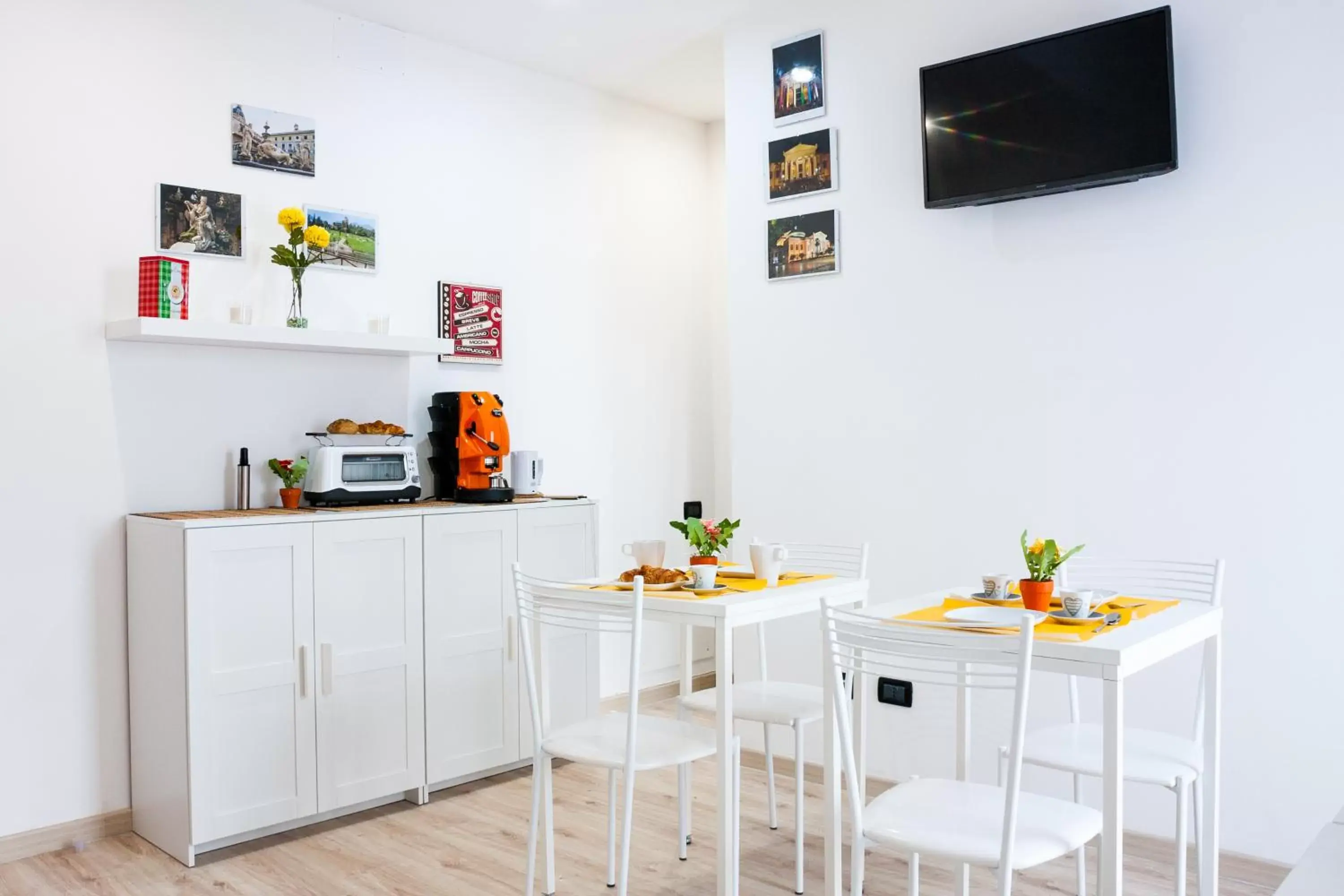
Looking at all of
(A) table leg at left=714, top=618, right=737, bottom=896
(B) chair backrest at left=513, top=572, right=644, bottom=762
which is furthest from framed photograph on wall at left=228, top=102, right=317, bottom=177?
(A) table leg at left=714, top=618, right=737, bottom=896

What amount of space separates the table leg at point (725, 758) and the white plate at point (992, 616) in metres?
0.50

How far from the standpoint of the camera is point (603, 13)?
3973mm

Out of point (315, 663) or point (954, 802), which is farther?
point (315, 663)

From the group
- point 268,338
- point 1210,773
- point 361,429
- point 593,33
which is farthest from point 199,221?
point 1210,773

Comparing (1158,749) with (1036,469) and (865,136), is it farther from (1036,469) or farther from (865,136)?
(865,136)

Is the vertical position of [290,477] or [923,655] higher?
[290,477]

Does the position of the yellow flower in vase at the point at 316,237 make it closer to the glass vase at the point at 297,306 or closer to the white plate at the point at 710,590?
the glass vase at the point at 297,306

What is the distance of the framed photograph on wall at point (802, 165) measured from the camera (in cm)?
379

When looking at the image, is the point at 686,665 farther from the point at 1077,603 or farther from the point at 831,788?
the point at 1077,603

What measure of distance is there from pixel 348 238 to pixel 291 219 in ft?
1.32

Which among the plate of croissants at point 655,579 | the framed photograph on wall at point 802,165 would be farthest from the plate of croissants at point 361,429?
the framed photograph on wall at point 802,165

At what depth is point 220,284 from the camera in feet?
11.5

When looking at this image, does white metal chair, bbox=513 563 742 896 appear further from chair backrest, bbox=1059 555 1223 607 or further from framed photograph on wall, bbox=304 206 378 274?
framed photograph on wall, bbox=304 206 378 274

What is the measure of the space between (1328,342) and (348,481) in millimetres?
2940
